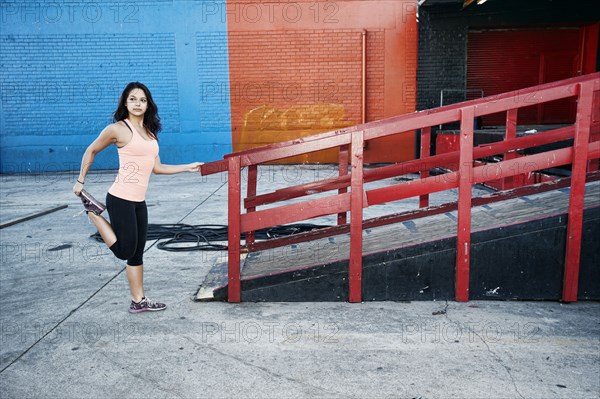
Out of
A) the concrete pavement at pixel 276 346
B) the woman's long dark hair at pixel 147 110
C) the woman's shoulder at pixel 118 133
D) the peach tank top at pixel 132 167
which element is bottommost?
the concrete pavement at pixel 276 346

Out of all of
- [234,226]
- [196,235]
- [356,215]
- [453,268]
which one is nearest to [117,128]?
[234,226]

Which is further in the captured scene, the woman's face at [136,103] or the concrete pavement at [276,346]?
the woman's face at [136,103]

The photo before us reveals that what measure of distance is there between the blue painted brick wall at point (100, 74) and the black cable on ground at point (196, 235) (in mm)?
8146

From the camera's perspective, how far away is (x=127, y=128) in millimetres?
3488

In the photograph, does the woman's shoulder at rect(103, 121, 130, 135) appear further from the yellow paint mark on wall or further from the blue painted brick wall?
the blue painted brick wall

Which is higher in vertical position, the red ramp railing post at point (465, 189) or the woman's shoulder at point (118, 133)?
the woman's shoulder at point (118, 133)

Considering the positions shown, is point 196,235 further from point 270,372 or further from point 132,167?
point 270,372

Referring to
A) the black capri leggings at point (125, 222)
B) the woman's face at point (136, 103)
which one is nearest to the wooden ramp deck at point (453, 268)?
the black capri leggings at point (125, 222)

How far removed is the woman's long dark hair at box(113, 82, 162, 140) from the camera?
139 inches

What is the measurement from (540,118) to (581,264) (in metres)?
10.9

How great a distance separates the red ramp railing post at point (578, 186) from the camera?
359 centimetres

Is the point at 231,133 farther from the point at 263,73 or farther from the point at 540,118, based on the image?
the point at 540,118

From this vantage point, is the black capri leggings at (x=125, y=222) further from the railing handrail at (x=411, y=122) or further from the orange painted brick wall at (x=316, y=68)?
the orange painted brick wall at (x=316, y=68)

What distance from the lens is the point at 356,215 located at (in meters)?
3.76
